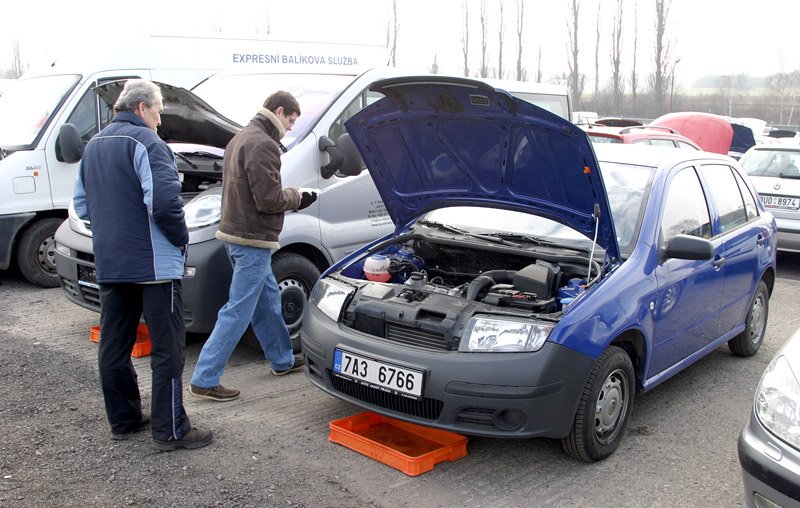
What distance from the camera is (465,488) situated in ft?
12.0

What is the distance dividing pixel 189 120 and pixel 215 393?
2.48 metres

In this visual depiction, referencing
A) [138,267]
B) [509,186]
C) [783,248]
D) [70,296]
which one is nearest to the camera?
[138,267]

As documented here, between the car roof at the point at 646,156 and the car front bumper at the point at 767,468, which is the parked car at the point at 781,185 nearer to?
the car roof at the point at 646,156

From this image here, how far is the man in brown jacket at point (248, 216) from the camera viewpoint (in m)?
4.41

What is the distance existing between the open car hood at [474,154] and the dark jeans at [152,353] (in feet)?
5.16

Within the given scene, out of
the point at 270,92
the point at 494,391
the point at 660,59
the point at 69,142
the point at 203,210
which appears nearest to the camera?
the point at 494,391

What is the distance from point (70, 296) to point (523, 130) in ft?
12.8

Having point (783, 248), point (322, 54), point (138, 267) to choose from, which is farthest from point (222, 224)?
point (783, 248)

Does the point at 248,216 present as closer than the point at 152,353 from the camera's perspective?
No

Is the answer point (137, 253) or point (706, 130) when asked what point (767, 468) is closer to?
point (137, 253)

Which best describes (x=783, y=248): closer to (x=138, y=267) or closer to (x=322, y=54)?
(x=322, y=54)

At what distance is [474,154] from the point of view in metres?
4.44

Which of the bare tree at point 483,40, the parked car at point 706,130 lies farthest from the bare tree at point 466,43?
the parked car at point 706,130

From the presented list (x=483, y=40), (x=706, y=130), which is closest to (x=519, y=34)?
(x=483, y=40)
